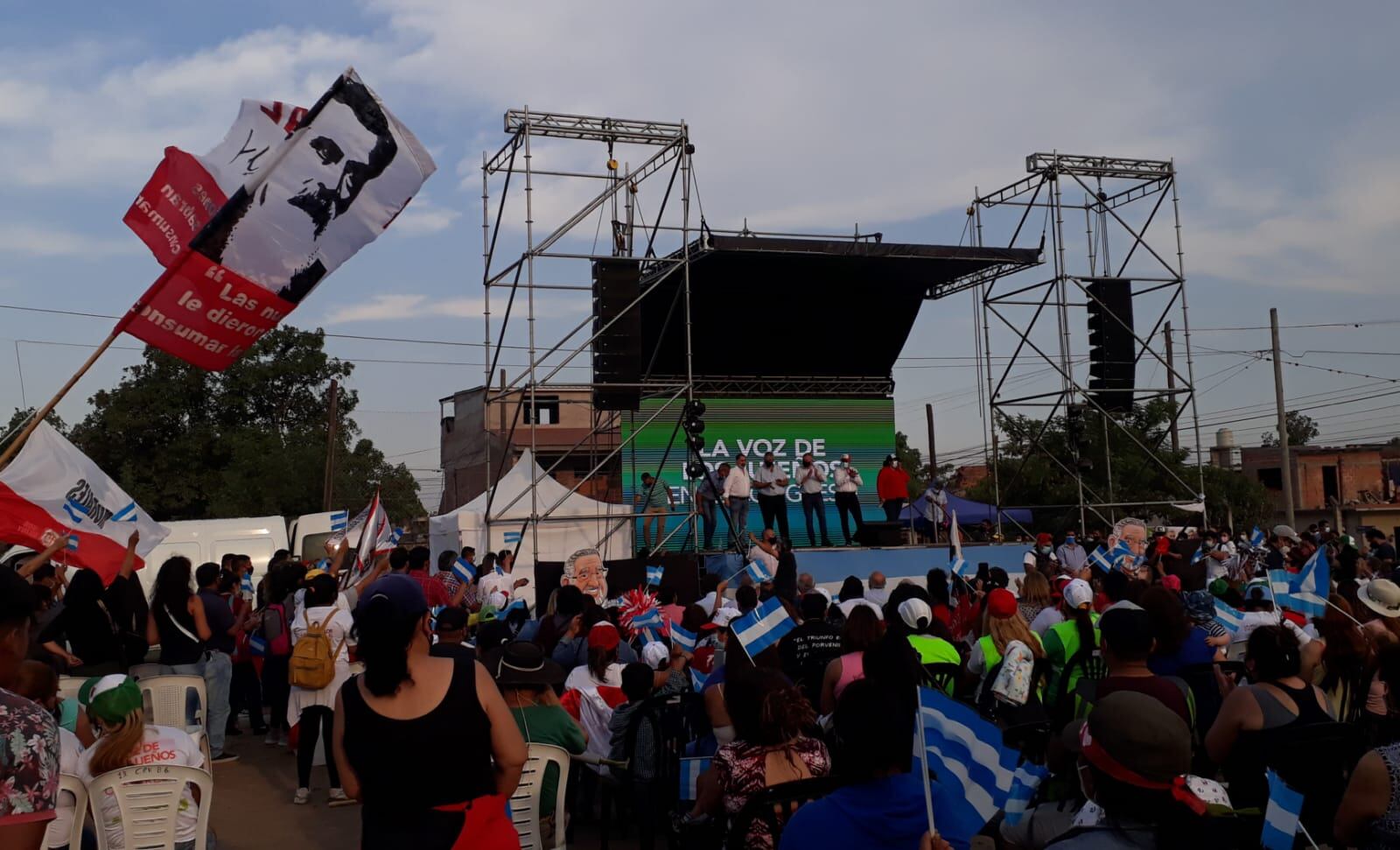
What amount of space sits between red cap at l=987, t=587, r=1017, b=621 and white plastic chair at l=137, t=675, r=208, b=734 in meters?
5.25

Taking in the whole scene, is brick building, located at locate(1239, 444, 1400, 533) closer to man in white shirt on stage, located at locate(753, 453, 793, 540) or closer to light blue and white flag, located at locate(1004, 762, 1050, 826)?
man in white shirt on stage, located at locate(753, 453, 793, 540)

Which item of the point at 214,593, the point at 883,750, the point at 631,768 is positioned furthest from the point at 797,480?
the point at 883,750

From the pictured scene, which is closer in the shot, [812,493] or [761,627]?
[761,627]

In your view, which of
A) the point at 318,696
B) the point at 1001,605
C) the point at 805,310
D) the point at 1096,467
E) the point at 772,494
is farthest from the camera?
the point at 1096,467

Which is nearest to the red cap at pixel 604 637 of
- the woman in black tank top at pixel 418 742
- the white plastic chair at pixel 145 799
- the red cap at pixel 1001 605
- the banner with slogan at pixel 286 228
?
the red cap at pixel 1001 605

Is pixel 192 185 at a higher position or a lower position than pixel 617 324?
lower

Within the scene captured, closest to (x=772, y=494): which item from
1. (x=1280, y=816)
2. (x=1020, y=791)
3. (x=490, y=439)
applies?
(x=1020, y=791)

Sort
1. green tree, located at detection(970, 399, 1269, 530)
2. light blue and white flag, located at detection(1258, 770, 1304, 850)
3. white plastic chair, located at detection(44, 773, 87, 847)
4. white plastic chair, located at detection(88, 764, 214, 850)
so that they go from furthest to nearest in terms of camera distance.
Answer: green tree, located at detection(970, 399, 1269, 530), white plastic chair, located at detection(88, 764, 214, 850), white plastic chair, located at detection(44, 773, 87, 847), light blue and white flag, located at detection(1258, 770, 1304, 850)

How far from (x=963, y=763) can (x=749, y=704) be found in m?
1.09

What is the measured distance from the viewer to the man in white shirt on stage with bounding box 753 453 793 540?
1959 centimetres

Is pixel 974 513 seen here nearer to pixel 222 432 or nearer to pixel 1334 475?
pixel 222 432

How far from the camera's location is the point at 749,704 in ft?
14.2

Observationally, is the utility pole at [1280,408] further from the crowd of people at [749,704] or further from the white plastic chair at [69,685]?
the white plastic chair at [69,685]

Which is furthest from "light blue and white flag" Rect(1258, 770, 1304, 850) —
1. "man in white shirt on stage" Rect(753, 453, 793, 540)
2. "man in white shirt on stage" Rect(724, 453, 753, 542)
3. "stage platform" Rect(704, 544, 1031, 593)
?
"man in white shirt on stage" Rect(753, 453, 793, 540)
